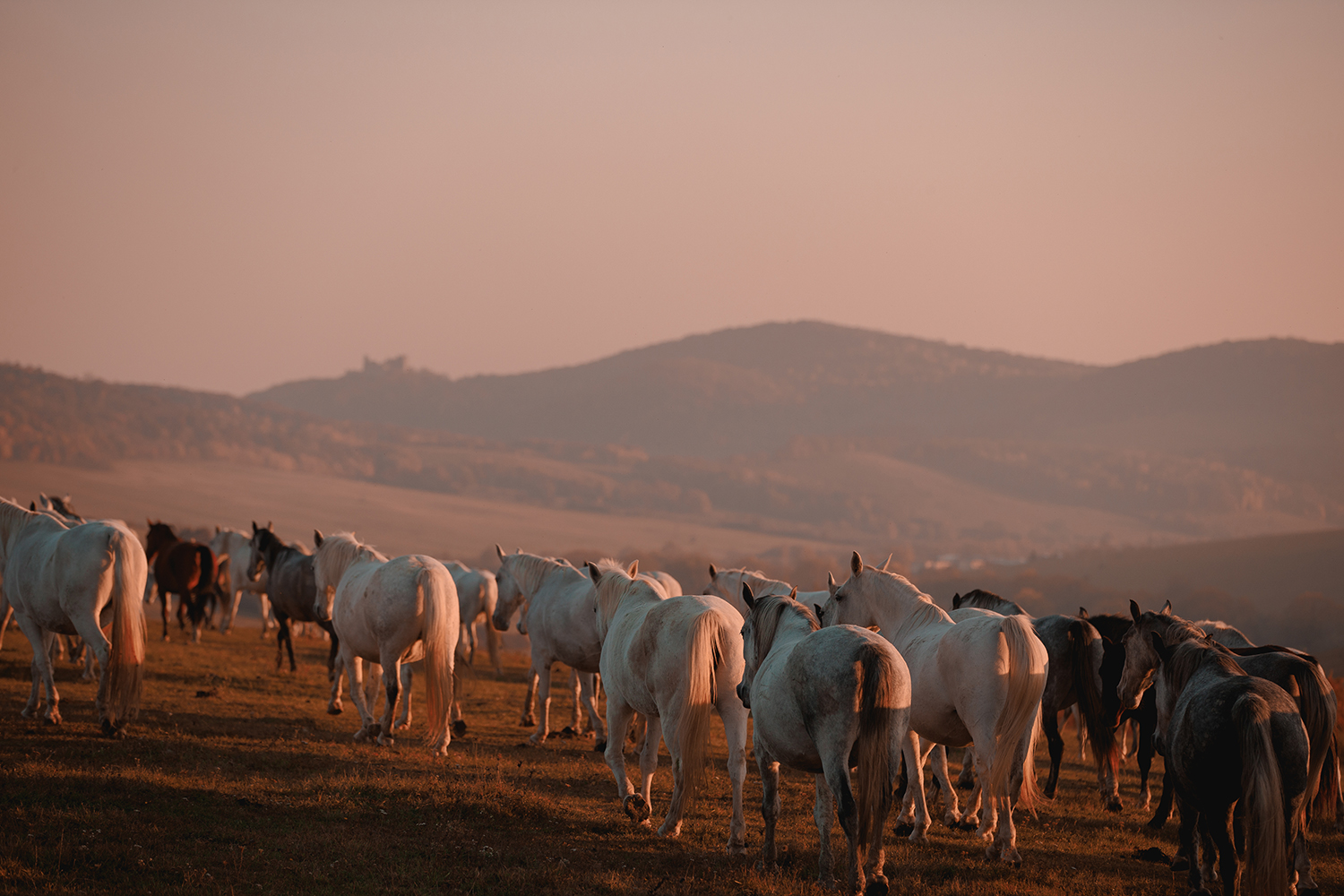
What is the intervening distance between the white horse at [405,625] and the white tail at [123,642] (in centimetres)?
221

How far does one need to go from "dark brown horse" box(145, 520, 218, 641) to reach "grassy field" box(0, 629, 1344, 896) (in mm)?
7993

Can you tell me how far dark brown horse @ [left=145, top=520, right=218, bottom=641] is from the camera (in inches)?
823

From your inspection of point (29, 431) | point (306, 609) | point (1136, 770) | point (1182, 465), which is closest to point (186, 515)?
point (29, 431)

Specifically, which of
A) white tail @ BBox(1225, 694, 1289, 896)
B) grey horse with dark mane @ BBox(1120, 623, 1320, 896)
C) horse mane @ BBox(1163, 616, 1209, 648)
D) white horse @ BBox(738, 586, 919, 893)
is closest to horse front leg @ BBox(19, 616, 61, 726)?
white horse @ BBox(738, 586, 919, 893)

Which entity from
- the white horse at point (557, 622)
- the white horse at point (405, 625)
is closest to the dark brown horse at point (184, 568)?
the white horse at point (557, 622)

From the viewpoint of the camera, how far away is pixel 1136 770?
15.1 meters

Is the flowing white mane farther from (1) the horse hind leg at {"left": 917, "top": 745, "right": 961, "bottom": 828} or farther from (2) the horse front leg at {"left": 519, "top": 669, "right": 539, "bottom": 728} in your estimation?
(1) the horse hind leg at {"left": 917, "top": 745, "right": 961, "bottom": 828}

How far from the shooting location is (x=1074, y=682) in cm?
1134

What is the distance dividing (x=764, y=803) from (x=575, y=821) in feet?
7.11

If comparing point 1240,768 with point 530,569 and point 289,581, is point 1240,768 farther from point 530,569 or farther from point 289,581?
point 289,581

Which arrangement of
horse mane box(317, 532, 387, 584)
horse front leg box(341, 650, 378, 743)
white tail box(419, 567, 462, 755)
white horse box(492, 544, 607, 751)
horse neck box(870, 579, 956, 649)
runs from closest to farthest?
1. horse neck box(870, 579, 956, 649)
2. white tail box(419, 567, 462, 755)
3. horse front leg box(341, 650, 378, 743)
4. white horse box(492, 544, 607, 751)
5. horse mane box(317, 532, 387, 584)

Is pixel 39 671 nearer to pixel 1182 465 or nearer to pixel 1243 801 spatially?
pixel 1243 801

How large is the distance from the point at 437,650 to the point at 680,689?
422cm

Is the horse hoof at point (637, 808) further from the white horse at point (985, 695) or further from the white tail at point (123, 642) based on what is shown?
the white tail at point (123, 642)
